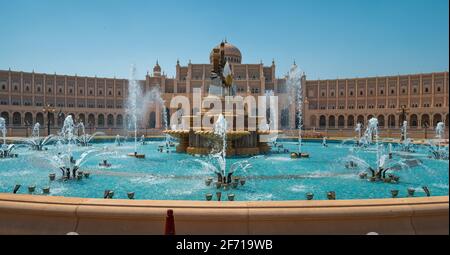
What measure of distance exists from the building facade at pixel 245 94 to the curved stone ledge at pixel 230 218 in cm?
5399

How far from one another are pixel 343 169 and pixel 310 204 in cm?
1025

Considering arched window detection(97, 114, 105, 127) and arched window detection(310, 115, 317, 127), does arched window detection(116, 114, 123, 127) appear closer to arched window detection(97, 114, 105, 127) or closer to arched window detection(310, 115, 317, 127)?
arched window detection(97, 114, 105, 127)

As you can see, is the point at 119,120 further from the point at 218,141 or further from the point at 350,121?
the point at 218,141

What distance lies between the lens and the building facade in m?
59.0

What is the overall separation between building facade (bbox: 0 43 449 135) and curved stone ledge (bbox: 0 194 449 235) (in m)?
54.0

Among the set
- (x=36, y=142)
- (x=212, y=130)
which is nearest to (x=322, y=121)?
(x=212, y=130)

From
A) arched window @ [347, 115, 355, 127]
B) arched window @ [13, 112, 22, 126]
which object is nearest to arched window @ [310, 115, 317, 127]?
arched window @ [347, 115, 355, 127]

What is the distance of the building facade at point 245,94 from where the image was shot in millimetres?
58969

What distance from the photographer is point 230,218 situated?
4.83 m

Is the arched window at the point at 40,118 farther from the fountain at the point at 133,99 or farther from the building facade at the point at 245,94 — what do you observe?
the fountain at the point at 133,99

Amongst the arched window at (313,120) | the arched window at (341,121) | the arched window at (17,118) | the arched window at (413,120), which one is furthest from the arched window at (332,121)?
the arched window at (17,118)

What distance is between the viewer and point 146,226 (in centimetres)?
490
